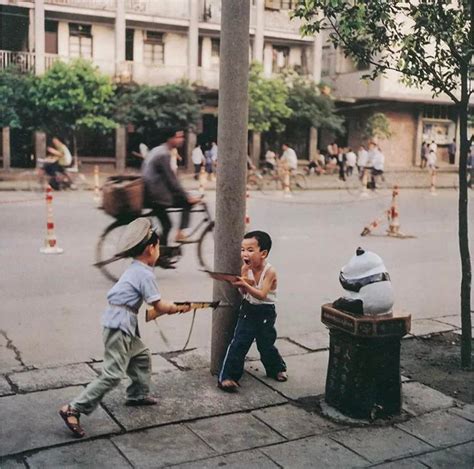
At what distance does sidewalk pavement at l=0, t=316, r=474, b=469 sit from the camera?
13.3ft

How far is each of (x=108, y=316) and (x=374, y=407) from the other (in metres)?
1.92

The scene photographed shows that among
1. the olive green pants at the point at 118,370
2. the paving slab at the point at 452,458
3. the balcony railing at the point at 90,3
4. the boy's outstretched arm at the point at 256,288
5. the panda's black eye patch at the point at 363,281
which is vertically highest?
the balcony railing at the point at 90,3

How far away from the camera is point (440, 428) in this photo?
4648 millimetres

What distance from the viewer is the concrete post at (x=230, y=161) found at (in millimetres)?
5273

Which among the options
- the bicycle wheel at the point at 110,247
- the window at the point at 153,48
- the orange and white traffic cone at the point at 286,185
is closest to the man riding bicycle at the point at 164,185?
the bicycle wheel at the point at 110,247

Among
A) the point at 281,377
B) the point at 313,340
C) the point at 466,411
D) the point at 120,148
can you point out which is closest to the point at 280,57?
the point at 120,148

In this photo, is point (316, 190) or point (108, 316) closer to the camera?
point (108, 316)

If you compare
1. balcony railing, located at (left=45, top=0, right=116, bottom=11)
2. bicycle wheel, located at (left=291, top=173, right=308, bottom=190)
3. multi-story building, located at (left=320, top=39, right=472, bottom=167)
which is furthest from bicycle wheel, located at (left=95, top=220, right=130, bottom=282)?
multi-story building, located at (left=320, top=39, right=472, bottom=167)

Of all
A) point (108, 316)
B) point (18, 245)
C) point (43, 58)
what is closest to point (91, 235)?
point (18, 245)

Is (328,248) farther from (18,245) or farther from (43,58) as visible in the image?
(43,58)

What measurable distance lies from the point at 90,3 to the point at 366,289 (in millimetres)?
29323

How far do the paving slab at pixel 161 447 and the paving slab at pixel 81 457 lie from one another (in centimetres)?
7

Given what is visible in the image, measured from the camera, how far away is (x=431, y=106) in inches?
1604

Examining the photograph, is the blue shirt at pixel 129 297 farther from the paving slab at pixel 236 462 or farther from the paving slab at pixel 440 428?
the paving slab at pixel 440 428
